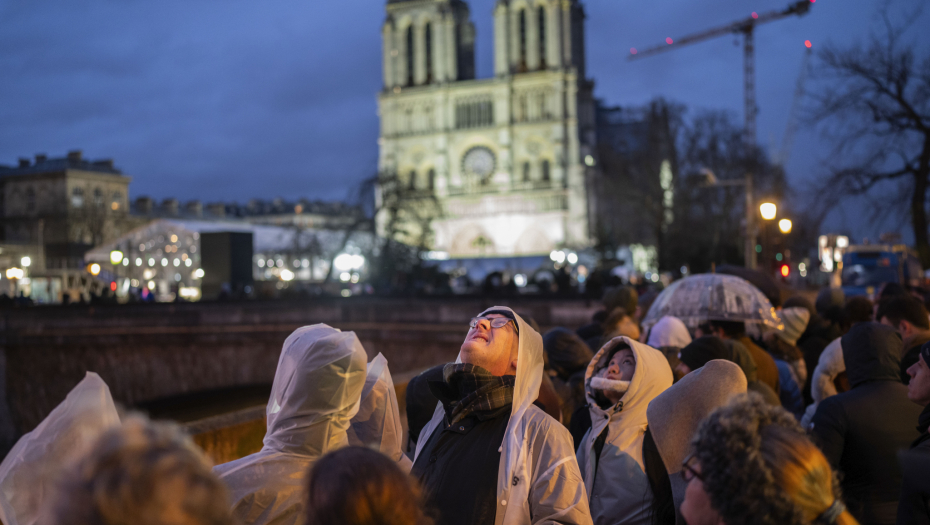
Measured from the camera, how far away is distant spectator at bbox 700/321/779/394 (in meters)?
5.58

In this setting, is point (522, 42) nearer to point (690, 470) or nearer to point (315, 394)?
point (315, 394)

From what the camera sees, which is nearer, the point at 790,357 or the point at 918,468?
the point at 918,468

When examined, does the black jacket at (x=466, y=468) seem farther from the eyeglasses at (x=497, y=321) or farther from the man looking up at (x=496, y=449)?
the eyeglasses at (x=497, y=321)

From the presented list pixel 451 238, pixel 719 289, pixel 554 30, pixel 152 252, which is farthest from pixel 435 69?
pixel 719 289

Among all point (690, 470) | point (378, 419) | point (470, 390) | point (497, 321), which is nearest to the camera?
point (690, 470)

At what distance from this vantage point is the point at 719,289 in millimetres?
7125

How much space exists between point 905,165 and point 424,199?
2726 centimetres

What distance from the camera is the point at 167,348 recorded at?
76.5 ft

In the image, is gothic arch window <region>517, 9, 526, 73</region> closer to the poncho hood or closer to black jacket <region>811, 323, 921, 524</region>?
black jacket <region>811, 323, 921, 524</region>

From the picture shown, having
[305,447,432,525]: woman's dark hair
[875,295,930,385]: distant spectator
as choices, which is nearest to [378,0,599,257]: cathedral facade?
[875,295,930,385]: distant spectator

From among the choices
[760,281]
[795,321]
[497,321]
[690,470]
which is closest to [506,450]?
[497,321]

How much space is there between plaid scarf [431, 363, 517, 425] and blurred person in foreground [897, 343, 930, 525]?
4.43ft

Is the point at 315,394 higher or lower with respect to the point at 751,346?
higher

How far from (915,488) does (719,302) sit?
14.7 feet
